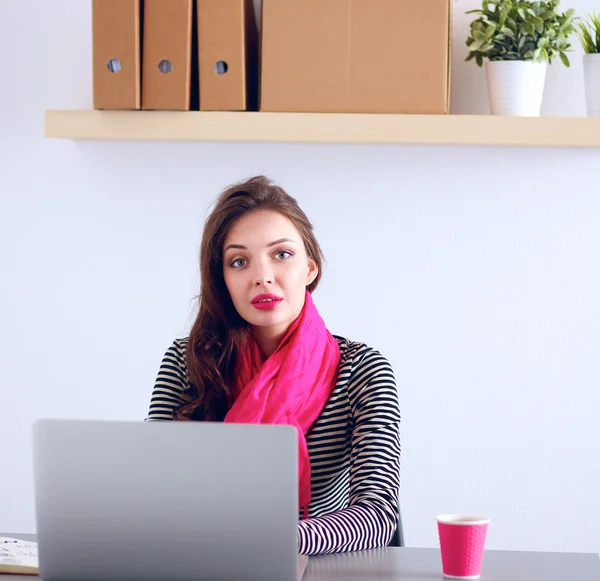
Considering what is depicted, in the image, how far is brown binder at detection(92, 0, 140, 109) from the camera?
1911 millimetres

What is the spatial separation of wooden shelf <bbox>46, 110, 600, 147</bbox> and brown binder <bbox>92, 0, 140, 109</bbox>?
0.06 metres

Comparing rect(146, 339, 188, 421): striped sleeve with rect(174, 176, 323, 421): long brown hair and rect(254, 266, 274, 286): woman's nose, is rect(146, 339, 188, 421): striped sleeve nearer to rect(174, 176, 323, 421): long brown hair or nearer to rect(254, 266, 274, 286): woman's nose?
rect(174, 176, 323, 421): long brown hair

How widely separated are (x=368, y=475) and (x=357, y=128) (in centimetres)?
87

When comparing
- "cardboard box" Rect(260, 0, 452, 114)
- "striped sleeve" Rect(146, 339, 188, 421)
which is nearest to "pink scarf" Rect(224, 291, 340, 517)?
"striped sleeve" Rect(146, 339, 188, 421)

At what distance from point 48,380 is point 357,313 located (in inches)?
32.0

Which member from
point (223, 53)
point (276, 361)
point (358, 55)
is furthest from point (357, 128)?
point (276, 361)

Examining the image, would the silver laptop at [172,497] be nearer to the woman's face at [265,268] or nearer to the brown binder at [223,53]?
the woman's face at [265,268]

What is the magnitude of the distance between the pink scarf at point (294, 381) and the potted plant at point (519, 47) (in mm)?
757

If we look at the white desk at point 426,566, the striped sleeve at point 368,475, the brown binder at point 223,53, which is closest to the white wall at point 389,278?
the brown binder at point 223,53

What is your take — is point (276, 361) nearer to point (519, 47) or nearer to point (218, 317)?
point (218, 317)

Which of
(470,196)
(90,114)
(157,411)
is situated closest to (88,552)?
(157,411)

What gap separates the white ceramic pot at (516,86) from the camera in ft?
6.44

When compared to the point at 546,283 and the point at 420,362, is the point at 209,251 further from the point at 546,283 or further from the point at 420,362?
the point at 546,283

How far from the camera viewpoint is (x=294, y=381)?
1.51m
